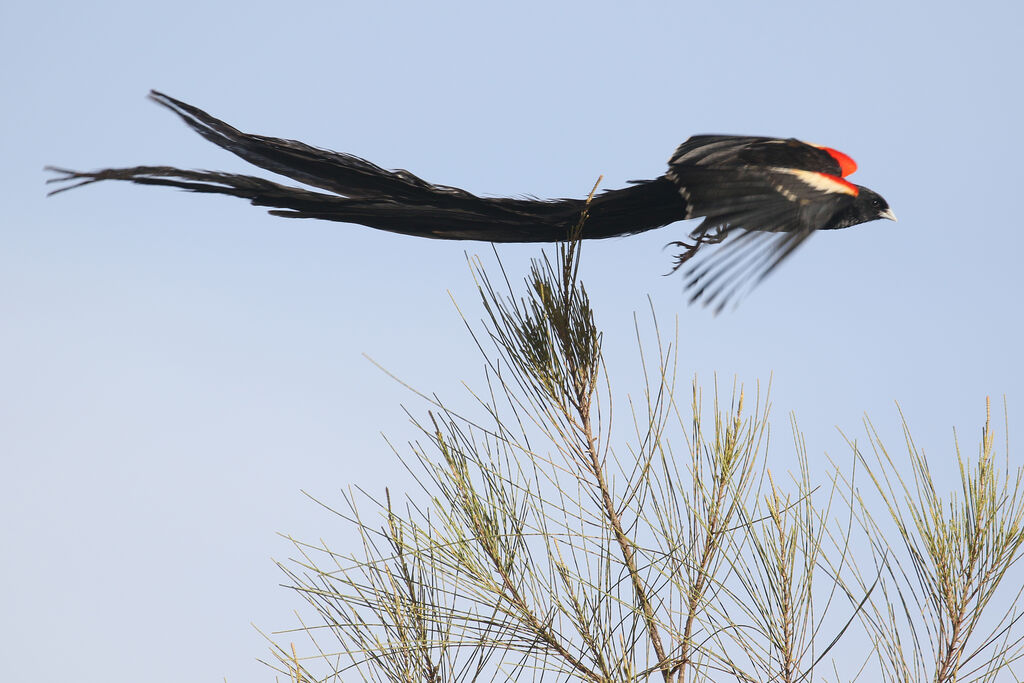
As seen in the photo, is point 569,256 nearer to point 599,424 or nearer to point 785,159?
point 599,424

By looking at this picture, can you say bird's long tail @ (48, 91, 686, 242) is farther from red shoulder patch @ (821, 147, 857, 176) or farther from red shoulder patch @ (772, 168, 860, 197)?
red shoulder patch @ (821, 147, 857, 176)

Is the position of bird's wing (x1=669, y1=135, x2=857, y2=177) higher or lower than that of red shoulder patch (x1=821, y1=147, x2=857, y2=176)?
lower

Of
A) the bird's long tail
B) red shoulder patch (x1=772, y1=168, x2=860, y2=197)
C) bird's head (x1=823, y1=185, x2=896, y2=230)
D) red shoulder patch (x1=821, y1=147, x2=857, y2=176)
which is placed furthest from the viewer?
bird's head (x1=823, y1=185, x2=896, y2=230)

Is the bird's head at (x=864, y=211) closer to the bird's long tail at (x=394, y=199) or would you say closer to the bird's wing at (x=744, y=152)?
the bird's wing at (x=744, y=152)

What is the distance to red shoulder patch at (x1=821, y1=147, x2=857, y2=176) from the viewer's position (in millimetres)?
3006

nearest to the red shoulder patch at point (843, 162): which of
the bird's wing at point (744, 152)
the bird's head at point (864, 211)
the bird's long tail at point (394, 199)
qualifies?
the bird's head at point (864, 211)

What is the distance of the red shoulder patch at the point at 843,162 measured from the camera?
118 inches

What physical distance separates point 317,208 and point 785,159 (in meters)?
1.56

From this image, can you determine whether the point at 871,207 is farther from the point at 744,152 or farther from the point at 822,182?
the point at 744,152

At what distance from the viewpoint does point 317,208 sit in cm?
239

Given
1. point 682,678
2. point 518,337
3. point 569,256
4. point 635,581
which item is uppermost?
point 569,256

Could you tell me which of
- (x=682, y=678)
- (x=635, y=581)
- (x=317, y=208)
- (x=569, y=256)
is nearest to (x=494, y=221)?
(x=569, y=256)

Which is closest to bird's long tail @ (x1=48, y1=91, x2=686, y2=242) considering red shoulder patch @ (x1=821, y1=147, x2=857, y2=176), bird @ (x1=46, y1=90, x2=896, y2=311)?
bird @ (x1=46, y1=90, x2=896, y2=311)

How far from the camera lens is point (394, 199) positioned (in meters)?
2.52
